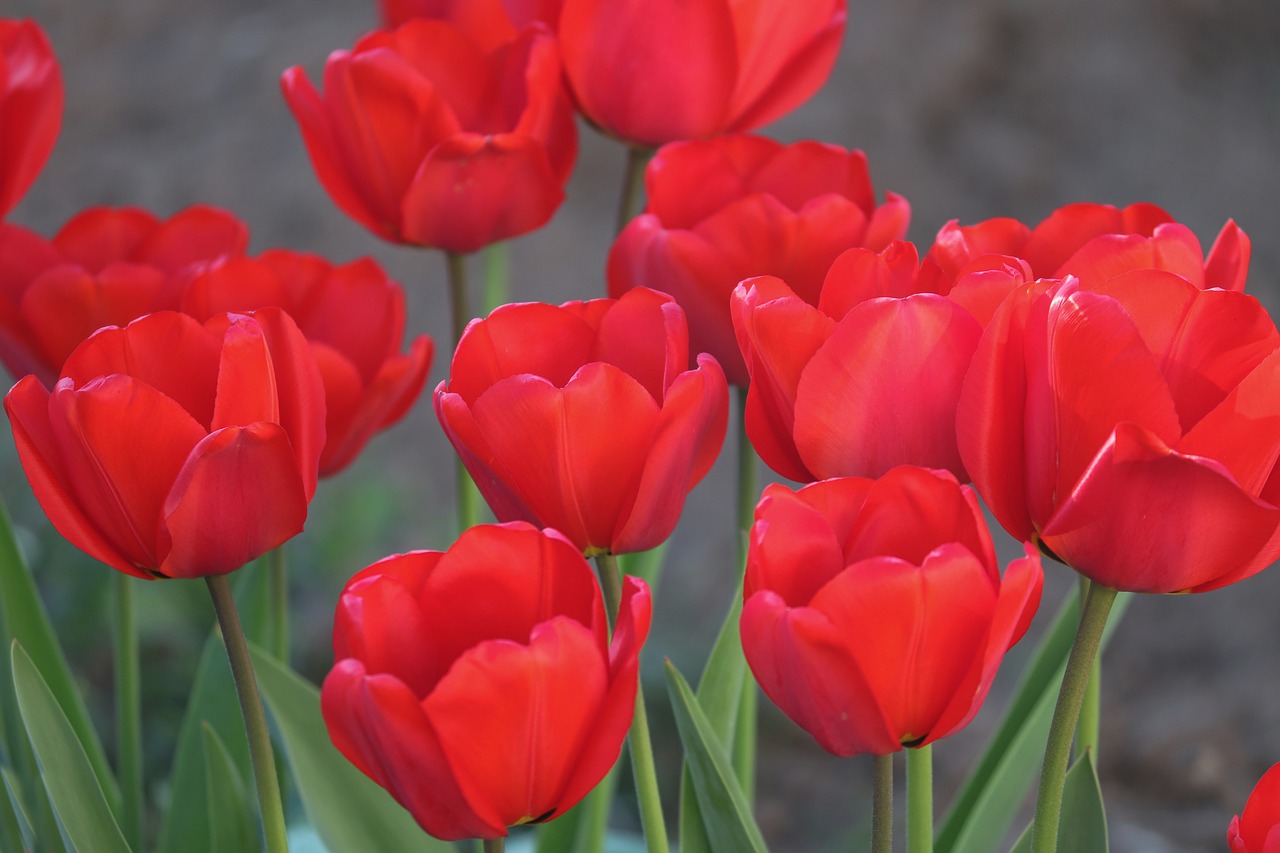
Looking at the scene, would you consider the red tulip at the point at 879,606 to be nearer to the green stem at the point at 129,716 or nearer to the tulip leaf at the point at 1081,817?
the tulip leaf at the point at 1081,817

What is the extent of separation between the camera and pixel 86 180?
77.2 inches

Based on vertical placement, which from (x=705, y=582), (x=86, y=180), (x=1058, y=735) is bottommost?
(x=705, y=582)

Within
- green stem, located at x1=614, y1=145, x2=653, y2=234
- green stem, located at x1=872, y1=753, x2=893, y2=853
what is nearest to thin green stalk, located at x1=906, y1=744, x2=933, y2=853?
green stem, located at x1=872, y1=753, x2=893, y2=853

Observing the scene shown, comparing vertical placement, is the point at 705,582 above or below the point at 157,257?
below

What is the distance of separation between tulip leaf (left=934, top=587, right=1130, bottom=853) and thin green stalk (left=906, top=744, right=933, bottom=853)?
0.11 meters

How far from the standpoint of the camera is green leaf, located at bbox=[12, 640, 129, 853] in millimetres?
337

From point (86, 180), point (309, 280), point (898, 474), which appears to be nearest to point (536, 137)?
point (309, 280)

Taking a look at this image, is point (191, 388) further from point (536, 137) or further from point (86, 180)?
point (86, 180)

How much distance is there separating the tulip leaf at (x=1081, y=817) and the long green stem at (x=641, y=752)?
91mm

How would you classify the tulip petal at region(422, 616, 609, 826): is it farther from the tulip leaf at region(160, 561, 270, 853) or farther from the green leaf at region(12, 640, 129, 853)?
the tulip leaf at region(160, 561, 270, 853)

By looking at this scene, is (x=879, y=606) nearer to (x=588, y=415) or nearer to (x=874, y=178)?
(x=588, y=415)

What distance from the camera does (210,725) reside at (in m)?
0.47

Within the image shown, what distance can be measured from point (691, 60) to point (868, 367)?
185 mm

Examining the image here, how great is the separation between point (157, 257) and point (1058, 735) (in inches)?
12.5
